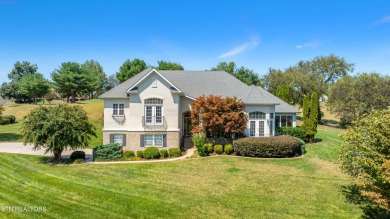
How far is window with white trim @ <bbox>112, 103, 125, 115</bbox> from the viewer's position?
25.1 meters

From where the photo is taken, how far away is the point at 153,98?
963 inches

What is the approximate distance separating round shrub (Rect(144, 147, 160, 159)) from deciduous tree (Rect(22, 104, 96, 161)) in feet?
16.3

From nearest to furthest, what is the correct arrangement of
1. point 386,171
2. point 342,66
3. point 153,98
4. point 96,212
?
1. point 386,171
2. point 96,212
3. point 153,98
4. point 342,66

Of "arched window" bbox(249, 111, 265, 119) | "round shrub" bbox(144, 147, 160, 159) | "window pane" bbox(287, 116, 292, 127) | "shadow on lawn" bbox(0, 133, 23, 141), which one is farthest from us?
"window pane" bbox(287, 116, 292, 127)

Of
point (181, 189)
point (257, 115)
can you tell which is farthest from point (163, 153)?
point (257, 115)

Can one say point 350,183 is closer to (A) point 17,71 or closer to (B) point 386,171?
(B) point 386,171

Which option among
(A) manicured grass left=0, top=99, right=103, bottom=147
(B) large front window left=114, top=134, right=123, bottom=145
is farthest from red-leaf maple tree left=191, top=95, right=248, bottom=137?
(A) manicured grass left=0, top=99, right=103, bottom=147

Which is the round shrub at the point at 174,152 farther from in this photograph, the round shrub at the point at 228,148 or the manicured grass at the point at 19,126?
the manicured grass at the point at 19,126

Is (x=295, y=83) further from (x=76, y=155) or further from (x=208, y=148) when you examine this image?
(x=76, y=155)

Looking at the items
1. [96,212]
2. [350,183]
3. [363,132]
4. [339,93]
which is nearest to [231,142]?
[350,183]

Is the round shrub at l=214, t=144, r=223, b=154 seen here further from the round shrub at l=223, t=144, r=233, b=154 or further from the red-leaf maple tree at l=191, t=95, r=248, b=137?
the red-leaf maple tree at l=191, t=95, r=248, b=137

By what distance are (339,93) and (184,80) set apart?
3278cm

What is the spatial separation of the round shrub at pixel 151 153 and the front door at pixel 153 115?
2789mm

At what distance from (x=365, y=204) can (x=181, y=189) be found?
9765 mm
